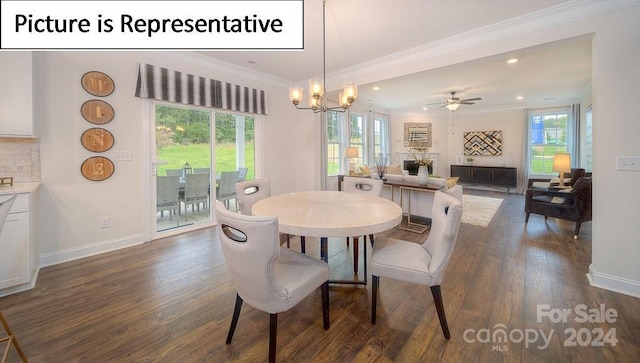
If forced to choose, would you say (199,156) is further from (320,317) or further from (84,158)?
(320,317)

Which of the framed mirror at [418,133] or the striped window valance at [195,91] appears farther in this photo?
the framed mirror at [418,133]

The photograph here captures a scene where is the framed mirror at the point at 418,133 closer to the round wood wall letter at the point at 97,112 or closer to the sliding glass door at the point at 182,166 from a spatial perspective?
the sliding glass door at the point at 182,166

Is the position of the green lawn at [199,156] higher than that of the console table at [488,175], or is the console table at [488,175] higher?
the green lawn at [199,156]

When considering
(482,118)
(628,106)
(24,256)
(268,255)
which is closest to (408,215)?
(628,106)

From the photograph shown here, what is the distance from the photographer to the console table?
7191 millimetres

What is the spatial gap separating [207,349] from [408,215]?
3.50m

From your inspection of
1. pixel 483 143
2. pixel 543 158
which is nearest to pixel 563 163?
pixel 543 158

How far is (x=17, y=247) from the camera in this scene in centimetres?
205

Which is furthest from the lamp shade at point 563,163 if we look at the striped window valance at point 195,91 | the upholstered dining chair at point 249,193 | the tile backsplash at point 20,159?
the tile backsplash at point 20,159

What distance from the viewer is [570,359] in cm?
145

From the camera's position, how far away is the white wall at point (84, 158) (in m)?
2.61

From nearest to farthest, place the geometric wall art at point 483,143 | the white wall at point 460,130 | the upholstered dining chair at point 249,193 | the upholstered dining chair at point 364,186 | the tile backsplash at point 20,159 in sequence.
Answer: the tile backsplash at point 20,159 < the upholstered dining chair at point 249,193 < the upholstered dining chair at point 364,186 < the white wall at point 460,130 < the geometric wall art at point 483,143

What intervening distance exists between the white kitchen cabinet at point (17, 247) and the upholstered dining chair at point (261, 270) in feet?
6.37

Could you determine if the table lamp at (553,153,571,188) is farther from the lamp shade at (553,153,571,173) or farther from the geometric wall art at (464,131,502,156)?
the geometric wall art at (464,131,502,156)
